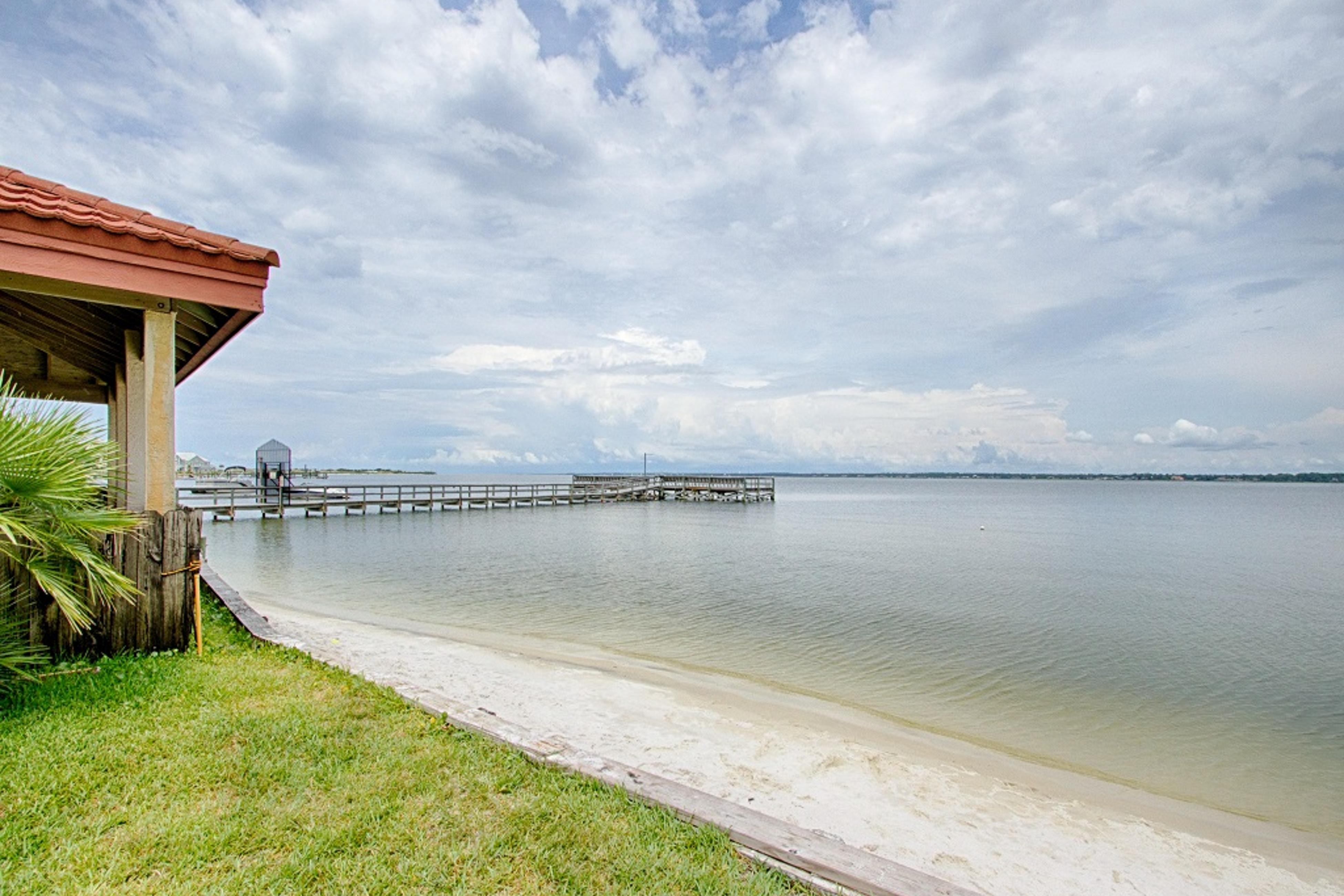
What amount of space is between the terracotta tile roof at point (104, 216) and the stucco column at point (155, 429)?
0.68 m

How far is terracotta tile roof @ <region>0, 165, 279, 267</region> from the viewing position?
4.86 m

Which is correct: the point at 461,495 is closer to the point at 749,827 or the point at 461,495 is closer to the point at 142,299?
the point at 142,299

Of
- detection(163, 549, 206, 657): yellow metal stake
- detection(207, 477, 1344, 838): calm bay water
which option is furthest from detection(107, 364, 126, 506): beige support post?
detection(207, 477, 1344, 838): calm bay water

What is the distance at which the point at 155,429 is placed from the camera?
18.3 feet

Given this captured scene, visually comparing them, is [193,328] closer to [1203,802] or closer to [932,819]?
[932,819]

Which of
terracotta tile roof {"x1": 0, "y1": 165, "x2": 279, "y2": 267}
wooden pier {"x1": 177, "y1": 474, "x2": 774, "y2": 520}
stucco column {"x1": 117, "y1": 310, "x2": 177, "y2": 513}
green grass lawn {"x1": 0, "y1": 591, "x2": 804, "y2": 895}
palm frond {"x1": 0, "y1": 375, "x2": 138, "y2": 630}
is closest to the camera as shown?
green grass lawn {"x1": 0, "y1": 591, "x2": 804, "y2": 895}

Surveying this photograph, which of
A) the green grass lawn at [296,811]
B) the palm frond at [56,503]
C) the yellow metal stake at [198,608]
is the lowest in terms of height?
the green grass lawn at [296,811]

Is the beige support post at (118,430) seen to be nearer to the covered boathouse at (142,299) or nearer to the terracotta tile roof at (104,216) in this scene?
the covered boathouse at (142,299)

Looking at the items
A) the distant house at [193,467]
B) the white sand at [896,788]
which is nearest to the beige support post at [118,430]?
the white sand at [896,788]

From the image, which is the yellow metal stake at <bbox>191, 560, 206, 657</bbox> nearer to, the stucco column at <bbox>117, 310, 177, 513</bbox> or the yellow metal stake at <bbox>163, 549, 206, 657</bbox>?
the yellow metal stake at <bbox>163, 549, 206, 657</bbox>

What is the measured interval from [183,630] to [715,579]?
13.7 meters

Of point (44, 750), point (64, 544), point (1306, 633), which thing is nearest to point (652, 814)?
point (44, 750)

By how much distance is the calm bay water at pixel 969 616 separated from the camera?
7578 mm

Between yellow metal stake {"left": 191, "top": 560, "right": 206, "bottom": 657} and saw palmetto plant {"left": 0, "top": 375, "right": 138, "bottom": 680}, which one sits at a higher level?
saw palmetto plant {"left": 0, "top": 375, "right": 138, "bottom": 680}
